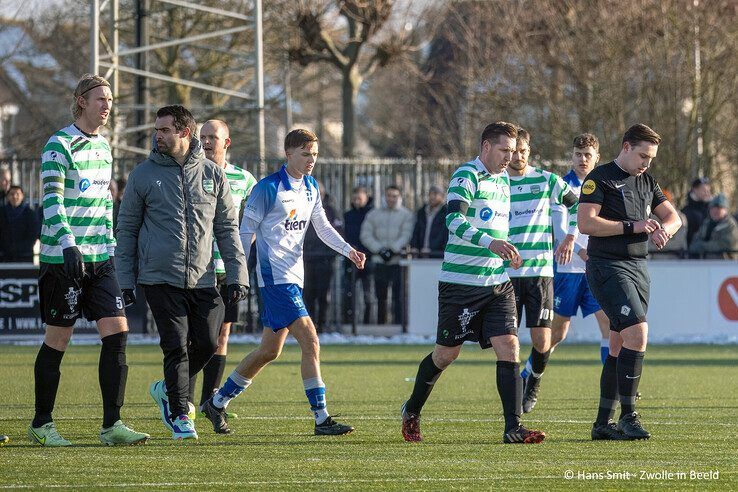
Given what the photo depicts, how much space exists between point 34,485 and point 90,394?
4.95m

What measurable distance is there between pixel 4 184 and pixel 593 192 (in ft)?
38.5

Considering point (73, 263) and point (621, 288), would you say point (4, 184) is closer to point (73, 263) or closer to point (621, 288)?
point (73, 263)

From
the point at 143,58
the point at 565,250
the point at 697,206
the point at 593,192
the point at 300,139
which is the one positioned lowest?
the point at 565,250

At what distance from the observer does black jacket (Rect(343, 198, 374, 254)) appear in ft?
62.3

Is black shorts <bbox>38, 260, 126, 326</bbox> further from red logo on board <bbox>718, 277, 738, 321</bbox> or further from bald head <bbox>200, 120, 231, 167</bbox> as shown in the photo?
red logo on board <bbox>718, 277, 738, 321</bbox>

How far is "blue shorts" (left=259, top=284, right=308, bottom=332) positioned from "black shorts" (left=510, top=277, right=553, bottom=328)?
2208 millimetres

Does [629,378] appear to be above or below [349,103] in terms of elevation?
below

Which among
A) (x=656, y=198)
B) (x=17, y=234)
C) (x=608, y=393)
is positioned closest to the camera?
(x=608, y=393)

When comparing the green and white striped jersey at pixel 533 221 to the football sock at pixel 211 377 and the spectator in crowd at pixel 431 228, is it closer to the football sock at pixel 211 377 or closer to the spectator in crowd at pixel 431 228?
the football sock at pixel 211 377

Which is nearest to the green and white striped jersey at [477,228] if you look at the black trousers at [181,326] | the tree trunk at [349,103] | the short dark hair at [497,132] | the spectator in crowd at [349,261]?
the short dark hair at [497,132]

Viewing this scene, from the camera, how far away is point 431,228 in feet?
60.3

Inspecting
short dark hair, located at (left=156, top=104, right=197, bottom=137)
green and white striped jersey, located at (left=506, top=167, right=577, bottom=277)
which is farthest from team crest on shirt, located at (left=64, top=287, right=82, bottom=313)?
green and white striped jersey, located at (left=506, top=167, right=577, bottom=277)

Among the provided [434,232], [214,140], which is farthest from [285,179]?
[434,232]

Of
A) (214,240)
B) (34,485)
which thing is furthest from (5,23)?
(34,485)
